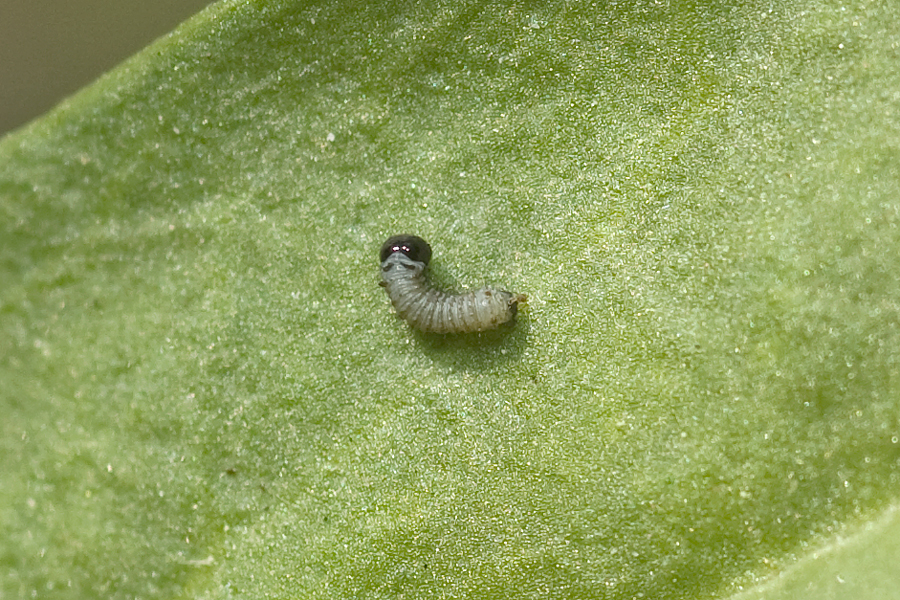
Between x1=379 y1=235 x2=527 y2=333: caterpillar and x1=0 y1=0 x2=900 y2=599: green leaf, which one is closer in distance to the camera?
x1=0 y1=0 x2=900 y2=599: green leaf

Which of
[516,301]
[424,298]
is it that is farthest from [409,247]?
[516,301]

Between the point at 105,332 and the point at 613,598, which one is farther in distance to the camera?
A: the point at 105,332

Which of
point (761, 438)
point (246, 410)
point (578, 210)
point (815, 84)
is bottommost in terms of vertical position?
point (246, 410)

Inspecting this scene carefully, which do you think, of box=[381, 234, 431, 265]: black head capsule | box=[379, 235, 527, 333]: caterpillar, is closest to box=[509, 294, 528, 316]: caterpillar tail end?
box=[379, 235, 527, 333]: caterpillar

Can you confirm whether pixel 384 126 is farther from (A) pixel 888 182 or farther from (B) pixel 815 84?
(A) pixel 888 182

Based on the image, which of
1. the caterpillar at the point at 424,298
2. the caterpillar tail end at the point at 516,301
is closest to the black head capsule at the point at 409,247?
the caterpillar at the point at 424,298

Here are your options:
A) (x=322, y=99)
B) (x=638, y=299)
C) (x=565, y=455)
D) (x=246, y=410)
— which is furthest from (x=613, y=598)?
(x=322, y=99)

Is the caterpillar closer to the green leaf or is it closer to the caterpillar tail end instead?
the caterpillar tail end
